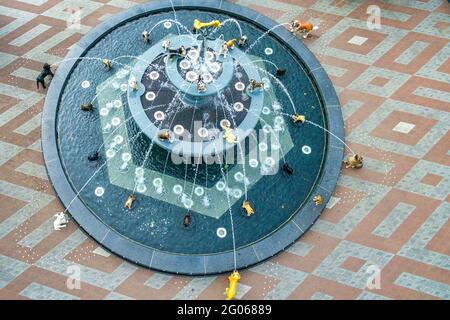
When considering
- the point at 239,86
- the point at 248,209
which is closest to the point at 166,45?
the point at 239,86

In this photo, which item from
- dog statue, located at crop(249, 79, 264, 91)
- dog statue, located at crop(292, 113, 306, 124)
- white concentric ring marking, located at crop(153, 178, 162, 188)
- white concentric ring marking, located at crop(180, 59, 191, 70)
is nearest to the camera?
white concentric ring marking, located at crop(153, 178, 162, 188)

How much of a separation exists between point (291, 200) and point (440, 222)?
6883mm

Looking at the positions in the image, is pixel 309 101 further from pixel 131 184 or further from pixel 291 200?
pixel 131 184

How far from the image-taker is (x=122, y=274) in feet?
94.1

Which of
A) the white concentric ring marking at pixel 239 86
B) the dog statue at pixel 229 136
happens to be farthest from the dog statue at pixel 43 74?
the dog statue at pixel 229 136

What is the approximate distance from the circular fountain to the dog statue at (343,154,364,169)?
0.45m

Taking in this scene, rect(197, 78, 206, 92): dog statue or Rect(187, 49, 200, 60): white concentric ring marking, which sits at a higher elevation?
Rect(187, 49, 200, 60): white concentric ring marking

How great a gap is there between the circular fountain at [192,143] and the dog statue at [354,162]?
45 centimetres

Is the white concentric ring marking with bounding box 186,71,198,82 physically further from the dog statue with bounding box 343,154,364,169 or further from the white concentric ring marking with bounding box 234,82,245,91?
the dog statue with bounding box 343,154,364,169

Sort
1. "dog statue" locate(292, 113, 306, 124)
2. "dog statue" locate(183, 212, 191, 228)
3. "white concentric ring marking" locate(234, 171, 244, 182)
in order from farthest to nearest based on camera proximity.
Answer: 1. "dog statue" locate(292, 113, 306, 124)
2. "white concentric ring marking" locate(234, 171, 244, 182)
3. "dog statue" locate(183, 212, 191, 228)

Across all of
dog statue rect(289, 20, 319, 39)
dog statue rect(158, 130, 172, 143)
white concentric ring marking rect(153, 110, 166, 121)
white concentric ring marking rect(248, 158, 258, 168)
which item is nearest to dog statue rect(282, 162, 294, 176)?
white concentric ring marking rect(248, 158, 258, 168)

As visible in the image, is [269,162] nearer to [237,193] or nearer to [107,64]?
[237,193]

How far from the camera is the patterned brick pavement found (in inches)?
1124

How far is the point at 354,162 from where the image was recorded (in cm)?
3206
